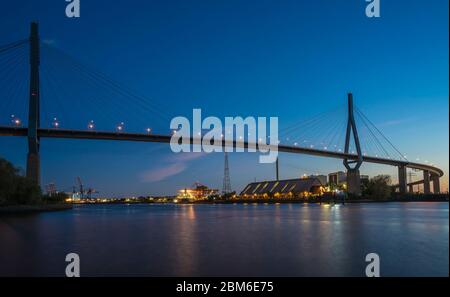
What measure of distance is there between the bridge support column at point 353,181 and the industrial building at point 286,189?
38.7 meters

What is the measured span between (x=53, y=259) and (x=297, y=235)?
529 inches

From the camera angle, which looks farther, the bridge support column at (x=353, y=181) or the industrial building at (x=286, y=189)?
the industrial building at (x=286, y=189)

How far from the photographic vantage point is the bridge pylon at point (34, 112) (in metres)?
49.6

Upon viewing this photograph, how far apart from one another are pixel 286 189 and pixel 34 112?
106293 mm

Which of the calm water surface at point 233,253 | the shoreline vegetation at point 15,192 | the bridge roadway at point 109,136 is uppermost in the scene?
the bridge roadway at point 109,136

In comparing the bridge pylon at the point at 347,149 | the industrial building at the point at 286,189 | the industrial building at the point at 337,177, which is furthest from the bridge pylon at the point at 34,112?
the industrial building at the point at 337,177

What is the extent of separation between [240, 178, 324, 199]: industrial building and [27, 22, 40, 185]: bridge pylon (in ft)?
298

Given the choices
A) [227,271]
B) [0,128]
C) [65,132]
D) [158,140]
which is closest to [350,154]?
[158,140]

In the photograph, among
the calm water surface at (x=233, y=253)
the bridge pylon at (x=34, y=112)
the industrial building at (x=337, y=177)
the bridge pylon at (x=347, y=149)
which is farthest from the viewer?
the industrial building at (x=337, y=177)

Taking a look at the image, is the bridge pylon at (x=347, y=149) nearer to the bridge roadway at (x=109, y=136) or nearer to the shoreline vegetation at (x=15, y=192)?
the bridge roadway at (x=109, y=136)

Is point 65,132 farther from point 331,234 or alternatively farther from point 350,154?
point 350,154

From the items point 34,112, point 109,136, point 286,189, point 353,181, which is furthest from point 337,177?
point 34,112

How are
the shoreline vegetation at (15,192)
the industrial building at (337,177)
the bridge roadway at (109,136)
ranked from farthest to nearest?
the industrial building at (337,177), the bridge roadway at (109,136), the shoreline vegetation at (15,192)

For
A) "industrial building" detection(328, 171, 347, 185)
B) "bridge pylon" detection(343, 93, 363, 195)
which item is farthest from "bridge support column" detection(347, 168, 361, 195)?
"industrial building" detection(328, 171, 347, 185)
